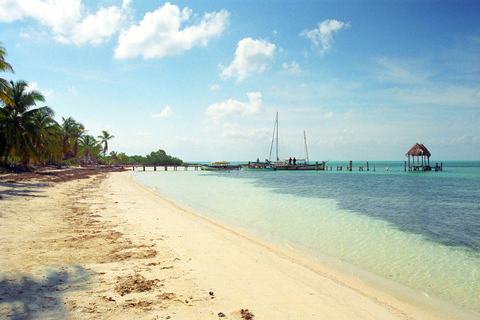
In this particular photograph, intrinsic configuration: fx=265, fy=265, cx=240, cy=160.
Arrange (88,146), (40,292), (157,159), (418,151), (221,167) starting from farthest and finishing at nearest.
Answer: (157,159), (221,167), (88,146), (418,151), (40,292)

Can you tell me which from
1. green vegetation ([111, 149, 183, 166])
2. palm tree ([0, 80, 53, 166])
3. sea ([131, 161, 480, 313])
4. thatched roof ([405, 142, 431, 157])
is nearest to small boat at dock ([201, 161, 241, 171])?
green vegetation ([111, 149, 183, 166])

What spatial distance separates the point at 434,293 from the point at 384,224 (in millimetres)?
6716

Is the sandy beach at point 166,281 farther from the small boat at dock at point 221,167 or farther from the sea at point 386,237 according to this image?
the small boat at dock at point 221,167

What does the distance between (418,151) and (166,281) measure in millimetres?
69498

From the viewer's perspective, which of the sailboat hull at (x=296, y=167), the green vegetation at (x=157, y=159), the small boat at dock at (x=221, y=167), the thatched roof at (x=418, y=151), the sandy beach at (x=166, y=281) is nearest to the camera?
the sandy beach at (x=166, y=281)

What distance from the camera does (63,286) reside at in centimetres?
394

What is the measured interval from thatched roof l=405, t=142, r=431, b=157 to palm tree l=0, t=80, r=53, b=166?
2712 inches

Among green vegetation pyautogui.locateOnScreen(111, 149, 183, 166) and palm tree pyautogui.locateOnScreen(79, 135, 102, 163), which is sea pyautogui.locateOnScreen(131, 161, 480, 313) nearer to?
palm tree pyautogui.locateOnScreen(79, 135, 102, 163)

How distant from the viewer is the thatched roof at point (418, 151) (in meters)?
59.7

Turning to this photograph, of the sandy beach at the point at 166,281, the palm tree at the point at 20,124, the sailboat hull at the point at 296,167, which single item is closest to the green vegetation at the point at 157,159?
the sailboat hull at the point at 296,167

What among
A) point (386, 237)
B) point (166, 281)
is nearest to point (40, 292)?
point (166, 281)

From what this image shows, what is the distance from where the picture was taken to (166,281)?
174 inches

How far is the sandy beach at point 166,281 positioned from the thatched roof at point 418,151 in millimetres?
65072

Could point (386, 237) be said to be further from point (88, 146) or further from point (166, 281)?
point (88, 146)
